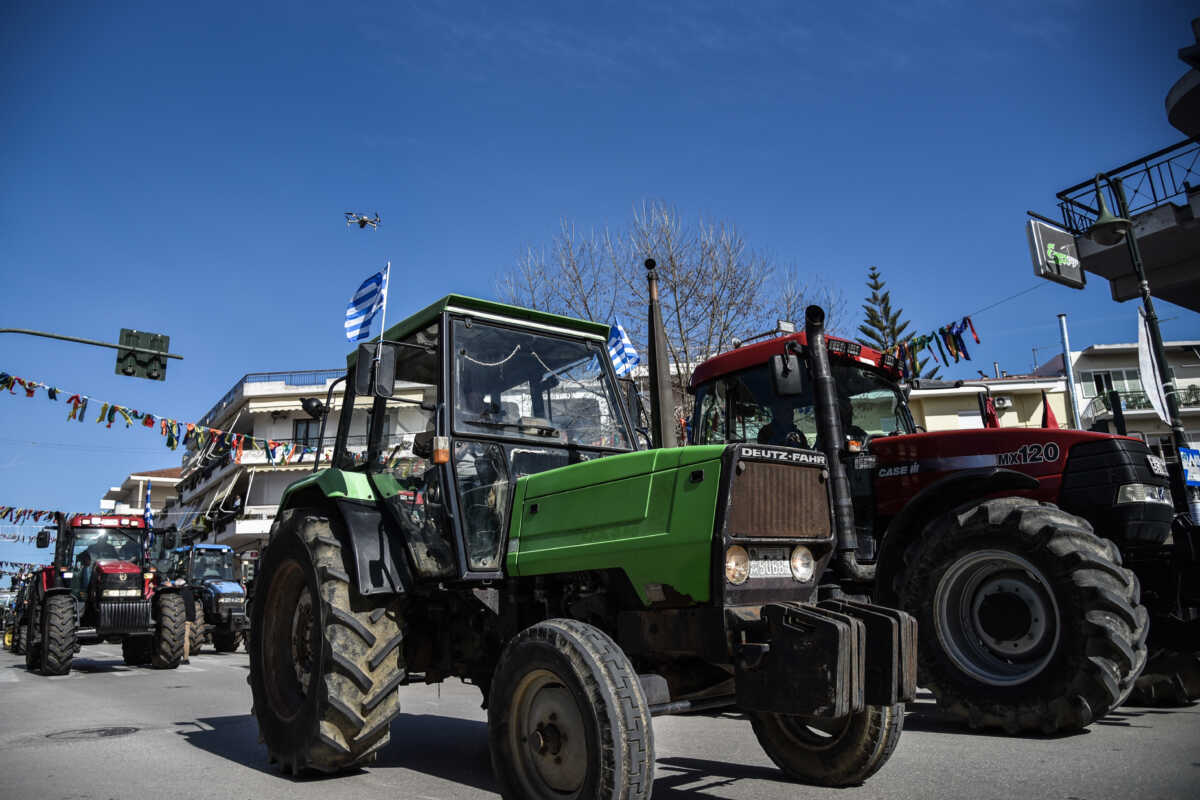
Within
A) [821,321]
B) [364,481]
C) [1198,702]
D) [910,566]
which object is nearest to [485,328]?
[364,481]

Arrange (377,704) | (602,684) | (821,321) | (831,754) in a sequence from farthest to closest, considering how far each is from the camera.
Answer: (821,321)
(377,704)
(831,754)
(602,684)

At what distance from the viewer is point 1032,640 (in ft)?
19.1

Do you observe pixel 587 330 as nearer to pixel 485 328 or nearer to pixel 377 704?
pixel 485 328

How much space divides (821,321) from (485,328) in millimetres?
2223

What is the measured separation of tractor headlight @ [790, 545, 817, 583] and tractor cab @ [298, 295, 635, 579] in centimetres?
160

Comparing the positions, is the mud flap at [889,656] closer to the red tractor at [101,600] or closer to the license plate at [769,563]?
the license plate at [769,563]

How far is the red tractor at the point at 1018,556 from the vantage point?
215 inches

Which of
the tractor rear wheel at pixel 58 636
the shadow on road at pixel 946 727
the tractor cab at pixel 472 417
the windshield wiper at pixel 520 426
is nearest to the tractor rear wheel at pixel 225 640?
the tractor rear wheel at pixel 58 636

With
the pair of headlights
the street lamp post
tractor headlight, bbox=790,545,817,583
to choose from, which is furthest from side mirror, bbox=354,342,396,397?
the street lamp post

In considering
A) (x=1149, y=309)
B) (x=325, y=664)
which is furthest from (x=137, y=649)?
(x=1149, y=309)

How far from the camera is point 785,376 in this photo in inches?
255

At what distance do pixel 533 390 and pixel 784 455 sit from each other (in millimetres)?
1882

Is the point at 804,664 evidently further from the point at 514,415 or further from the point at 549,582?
→ the point at 514,415

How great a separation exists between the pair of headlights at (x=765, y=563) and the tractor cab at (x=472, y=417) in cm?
149
